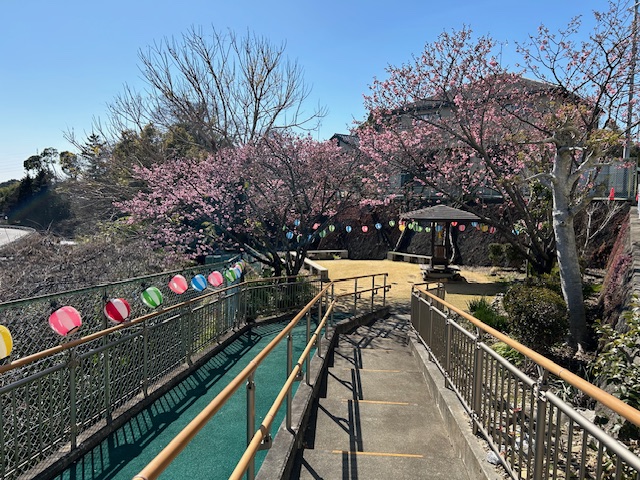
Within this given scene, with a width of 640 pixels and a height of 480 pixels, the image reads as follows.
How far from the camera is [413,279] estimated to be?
16.6 m

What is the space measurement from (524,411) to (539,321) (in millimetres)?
4635

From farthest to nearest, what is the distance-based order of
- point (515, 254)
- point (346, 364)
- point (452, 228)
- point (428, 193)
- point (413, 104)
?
point (428, 193)
point (452, 228)
point (515, 254)
point (413, 104)
point (346, 364)

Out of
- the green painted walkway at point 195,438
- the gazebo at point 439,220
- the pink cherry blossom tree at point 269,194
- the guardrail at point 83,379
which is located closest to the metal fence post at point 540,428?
the green painted walkway at point 195,438

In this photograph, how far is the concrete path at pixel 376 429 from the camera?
2.99 m

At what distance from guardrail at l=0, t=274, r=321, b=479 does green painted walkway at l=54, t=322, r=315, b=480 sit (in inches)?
8.6

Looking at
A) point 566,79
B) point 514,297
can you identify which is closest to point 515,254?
point 566,79

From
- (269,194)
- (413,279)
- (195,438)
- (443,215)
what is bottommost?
(195,438)

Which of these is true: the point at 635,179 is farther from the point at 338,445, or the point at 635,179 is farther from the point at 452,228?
the point at 338,445

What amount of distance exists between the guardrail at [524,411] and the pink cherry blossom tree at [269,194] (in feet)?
23.6

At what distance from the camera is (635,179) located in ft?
51.3

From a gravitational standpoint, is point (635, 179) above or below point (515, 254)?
above

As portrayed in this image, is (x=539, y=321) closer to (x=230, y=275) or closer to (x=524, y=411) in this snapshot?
(x=524, y=411)

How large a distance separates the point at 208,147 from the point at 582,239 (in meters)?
15.0

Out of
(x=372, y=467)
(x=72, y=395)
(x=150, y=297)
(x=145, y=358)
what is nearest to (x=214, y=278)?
(x=150, y=297)
